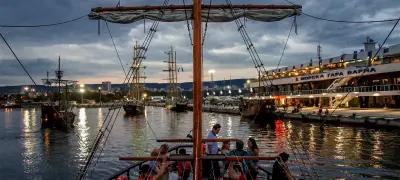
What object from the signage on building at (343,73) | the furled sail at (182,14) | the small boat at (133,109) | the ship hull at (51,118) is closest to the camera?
the furled sail at (182,14)

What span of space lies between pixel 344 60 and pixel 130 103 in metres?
51.5

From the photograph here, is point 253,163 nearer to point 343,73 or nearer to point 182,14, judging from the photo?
point 182,14

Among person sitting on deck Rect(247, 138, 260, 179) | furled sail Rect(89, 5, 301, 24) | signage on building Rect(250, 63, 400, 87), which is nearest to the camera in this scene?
person sitting on deck Rect(247, 138, 260, 179)

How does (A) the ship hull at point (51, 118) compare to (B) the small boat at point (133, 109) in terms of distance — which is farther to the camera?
(B) the small boat at point (133, 109)

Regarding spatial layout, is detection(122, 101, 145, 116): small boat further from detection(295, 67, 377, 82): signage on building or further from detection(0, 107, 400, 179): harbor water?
detection(0, 107, 400, 179): harbor water

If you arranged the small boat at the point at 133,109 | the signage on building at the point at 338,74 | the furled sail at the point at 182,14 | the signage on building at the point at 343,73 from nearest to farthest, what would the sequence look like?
the furled sail at the point at 182,14
the signage on building at the point at 343,73
the signage on building at the point at 338,74
the small boat at the point at 133,109

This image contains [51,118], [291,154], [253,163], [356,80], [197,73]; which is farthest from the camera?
[51,118]

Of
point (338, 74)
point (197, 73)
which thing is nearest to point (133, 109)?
point (338, 74)

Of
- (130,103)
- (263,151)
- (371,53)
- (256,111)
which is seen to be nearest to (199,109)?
(263,151)

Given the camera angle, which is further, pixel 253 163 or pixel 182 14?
pixel 182 14

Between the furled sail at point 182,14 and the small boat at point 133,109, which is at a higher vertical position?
the furled sail at point 182,14

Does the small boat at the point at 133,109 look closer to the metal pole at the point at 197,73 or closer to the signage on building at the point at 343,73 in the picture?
the signage on building at the point at 343,73

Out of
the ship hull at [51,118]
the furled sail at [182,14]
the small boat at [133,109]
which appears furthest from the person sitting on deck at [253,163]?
the small boat at [133,109]

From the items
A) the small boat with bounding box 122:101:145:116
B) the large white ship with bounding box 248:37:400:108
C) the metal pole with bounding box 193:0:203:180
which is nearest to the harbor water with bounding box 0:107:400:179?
the metal pole with bounding box 193:0:203:180
